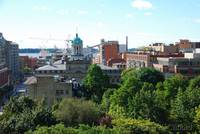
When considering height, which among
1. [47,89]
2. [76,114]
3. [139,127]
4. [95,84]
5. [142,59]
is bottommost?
[139,127]

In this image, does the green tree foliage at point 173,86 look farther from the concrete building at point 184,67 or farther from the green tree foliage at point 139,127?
the concrete building at point 184,67

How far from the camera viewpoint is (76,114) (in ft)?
177

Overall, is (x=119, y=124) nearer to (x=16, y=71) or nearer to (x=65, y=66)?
(x=65, y=66)

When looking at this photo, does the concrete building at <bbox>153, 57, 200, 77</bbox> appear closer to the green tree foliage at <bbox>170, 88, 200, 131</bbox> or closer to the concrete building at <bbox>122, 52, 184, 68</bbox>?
the concrete building at <bbox>122, 52, 184, 68</bbox>

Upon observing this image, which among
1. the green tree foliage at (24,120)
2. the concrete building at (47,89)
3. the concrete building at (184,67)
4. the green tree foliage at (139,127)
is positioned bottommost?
the green tree foliage at (139,127)

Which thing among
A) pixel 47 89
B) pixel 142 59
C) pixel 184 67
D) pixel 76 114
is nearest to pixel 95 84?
pixel 47 89

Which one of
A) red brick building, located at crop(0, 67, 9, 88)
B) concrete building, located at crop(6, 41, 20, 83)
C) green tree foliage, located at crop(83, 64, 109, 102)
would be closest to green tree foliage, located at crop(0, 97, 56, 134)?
green tree foliage, located at crop(83, 64, 109, 102)

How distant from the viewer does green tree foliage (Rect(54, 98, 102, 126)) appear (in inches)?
2105

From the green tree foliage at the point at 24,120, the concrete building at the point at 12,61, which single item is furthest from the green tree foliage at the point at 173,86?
the concrete building at the point at 12,61

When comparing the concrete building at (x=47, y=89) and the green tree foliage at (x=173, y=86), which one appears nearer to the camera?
the green tree foliage at (x=173, y=86)

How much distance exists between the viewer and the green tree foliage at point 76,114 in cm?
5347

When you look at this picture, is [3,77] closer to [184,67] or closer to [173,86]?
[184,67]

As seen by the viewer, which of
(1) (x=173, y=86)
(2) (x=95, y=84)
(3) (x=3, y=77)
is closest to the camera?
(1) (x=173, y=86)

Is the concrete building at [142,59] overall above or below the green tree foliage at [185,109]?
above
